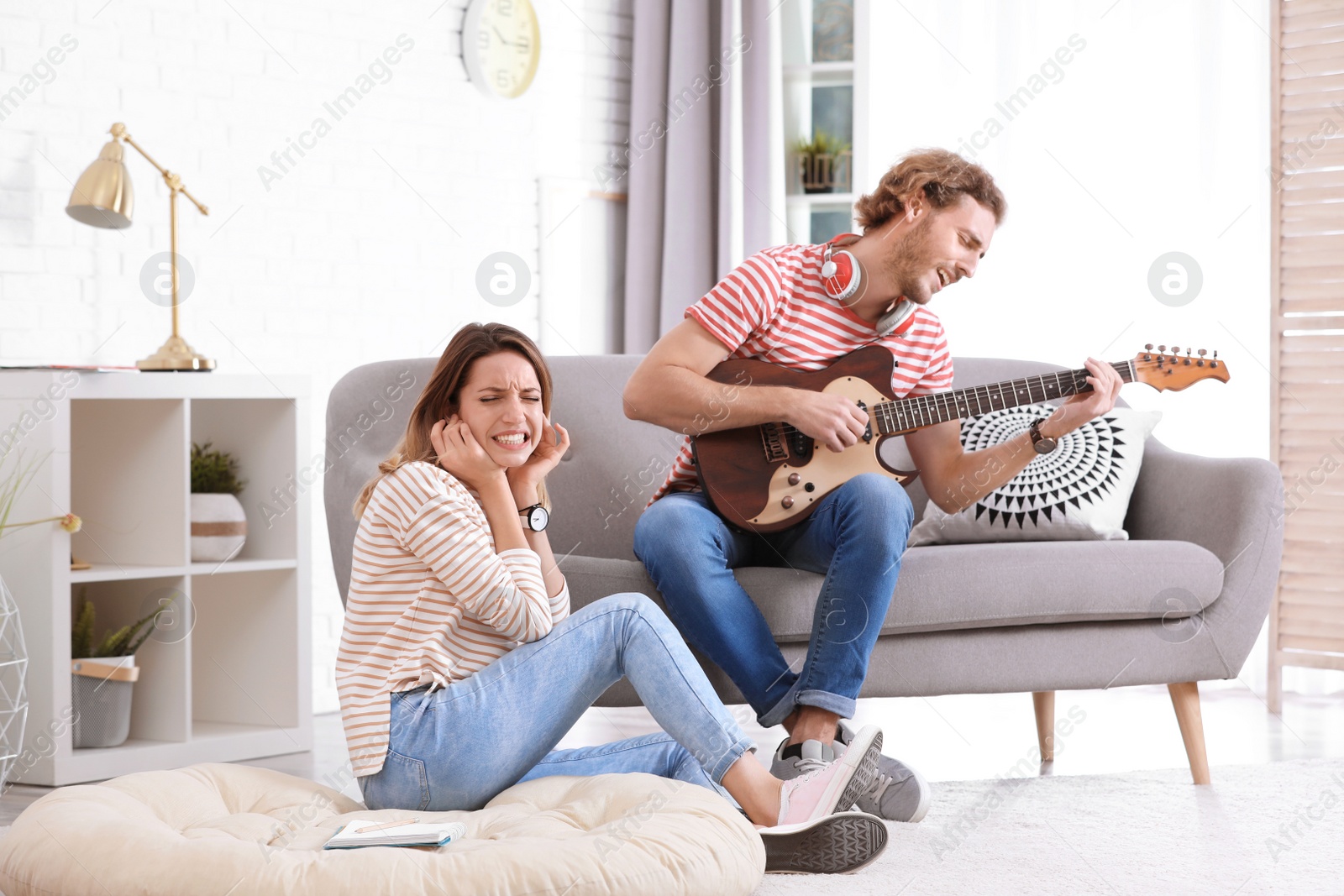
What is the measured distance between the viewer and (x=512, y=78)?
3.68 m

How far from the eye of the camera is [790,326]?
2.15 m

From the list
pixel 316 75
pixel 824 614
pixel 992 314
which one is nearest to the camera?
pixel 824 614

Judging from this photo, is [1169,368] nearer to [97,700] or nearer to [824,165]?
[824,165]

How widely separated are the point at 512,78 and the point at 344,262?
0.76 metres

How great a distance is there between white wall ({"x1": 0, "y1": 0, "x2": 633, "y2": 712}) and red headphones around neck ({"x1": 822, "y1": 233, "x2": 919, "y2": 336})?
5.20ft

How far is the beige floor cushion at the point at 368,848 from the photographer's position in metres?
1.32

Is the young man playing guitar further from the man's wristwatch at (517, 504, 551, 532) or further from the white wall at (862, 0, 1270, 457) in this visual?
the white wall at (862, 0, 1270, 457)

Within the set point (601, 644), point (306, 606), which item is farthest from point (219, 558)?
point (601, 644)

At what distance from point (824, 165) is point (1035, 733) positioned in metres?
1.78

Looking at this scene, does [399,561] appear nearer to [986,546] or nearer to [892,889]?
[892,889]

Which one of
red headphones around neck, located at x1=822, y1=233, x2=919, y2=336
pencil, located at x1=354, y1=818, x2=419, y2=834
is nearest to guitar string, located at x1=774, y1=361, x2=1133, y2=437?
red headphones around neck, located at x1=822, y1=233, x2=919, y2=336

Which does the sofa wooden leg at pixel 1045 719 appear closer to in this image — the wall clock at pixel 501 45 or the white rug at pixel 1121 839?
the white rug at pixel 1121 839

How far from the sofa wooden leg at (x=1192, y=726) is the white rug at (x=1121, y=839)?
3cm

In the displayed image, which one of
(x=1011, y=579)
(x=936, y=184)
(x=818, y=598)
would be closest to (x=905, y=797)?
(x=818, y=598)
